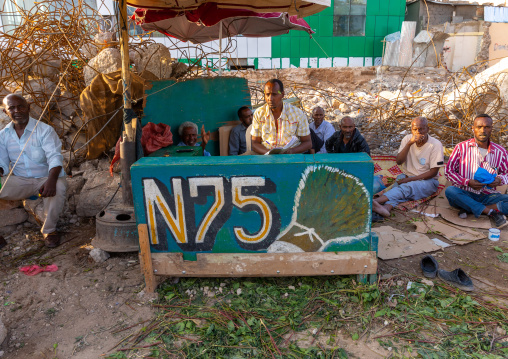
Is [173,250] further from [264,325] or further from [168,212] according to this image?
[264,325]

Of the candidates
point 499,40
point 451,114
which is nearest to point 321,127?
point 451,114

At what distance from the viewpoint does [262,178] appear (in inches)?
115

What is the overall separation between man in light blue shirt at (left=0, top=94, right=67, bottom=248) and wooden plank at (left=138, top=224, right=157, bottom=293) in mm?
1691

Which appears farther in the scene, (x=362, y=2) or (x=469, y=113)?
(x=362, y=2)

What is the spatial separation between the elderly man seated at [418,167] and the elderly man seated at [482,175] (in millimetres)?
343

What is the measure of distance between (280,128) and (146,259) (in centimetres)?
202

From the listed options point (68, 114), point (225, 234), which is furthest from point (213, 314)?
point (68, 114)

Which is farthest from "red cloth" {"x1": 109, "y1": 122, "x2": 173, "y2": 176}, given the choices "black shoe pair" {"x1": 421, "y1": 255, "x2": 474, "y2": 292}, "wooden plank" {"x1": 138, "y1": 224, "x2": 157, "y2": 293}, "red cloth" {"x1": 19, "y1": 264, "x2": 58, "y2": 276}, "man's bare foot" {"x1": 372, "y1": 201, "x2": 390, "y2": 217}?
"black shoe pair" {"x1": 421, "y1": 255, "x2": 474, "y2": 292}

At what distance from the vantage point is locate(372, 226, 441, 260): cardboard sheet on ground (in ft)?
12.4

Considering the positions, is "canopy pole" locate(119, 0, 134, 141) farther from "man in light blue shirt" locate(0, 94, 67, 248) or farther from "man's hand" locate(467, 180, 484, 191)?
"man's hand" locate(467, 180, 484, 191)

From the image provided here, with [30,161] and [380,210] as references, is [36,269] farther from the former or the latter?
[380,210]

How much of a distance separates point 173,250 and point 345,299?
144 centimetres

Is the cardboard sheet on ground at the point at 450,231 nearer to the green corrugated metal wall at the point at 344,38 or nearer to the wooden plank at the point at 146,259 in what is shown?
the wooden plank at the point at 146,259

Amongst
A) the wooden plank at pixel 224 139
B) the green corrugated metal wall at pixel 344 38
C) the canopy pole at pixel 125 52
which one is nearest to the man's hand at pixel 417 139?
the wooden plank at pixel 224 139
